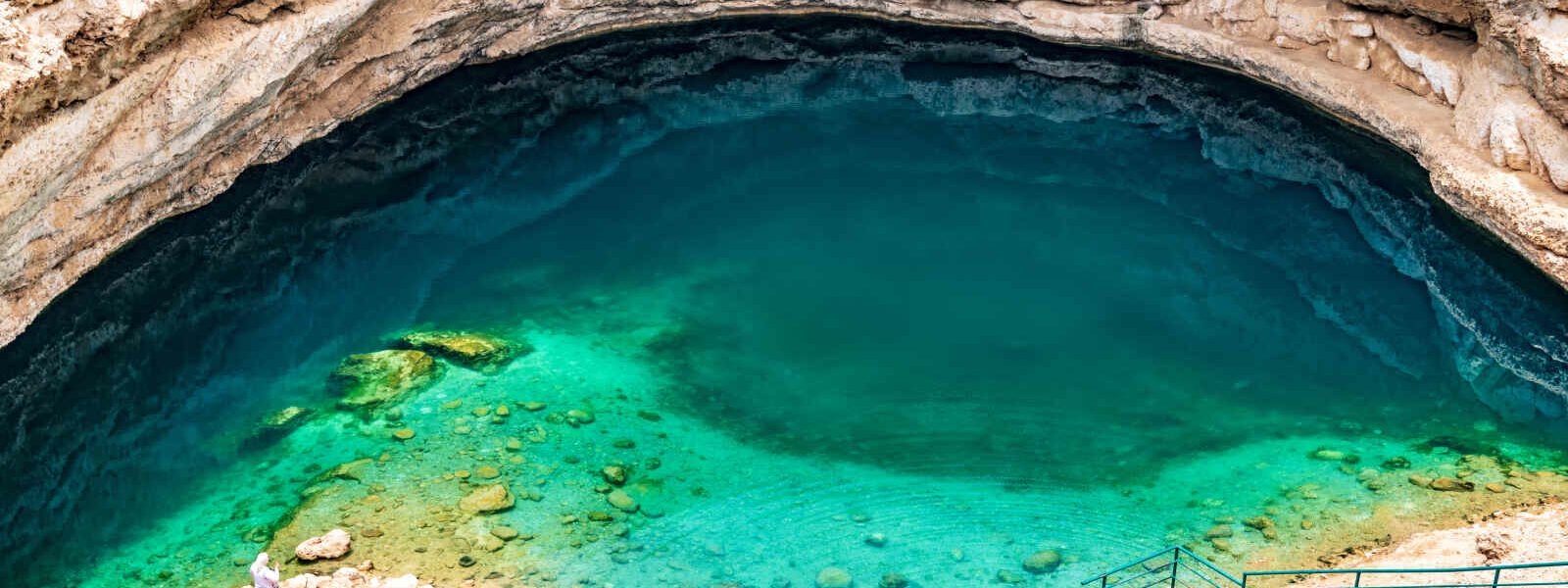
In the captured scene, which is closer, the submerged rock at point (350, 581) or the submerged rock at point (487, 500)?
the submerged rock at point (350, 581)

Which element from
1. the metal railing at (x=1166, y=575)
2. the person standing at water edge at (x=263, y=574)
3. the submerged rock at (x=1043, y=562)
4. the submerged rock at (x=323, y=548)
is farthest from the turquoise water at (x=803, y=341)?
the person standing at water edge at (x=263, y=574)

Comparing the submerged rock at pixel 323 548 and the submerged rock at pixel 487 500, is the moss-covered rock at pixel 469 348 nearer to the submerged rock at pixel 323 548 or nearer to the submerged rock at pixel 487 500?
the submerged rock at pixel 487 500

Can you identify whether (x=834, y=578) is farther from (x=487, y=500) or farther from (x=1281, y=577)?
(x=1281, y=577)

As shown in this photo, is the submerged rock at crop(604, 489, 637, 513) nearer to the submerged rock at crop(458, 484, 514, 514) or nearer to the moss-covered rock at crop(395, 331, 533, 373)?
the submerged rock at crop(458, 484, 514, 514)

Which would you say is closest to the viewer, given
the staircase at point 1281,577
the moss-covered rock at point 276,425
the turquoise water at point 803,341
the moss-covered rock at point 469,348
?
the staircase at point 1281,577

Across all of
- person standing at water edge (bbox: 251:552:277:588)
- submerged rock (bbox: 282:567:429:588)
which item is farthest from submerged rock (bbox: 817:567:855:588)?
person standing at water edge (bbox: 251:552:277:588)

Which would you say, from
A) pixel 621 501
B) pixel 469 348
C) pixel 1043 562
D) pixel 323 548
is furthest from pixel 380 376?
pixel 1043 562

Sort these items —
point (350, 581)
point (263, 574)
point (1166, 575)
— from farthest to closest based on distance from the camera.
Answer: point (1166, 575)
point (350, 581)
point (263, 574)

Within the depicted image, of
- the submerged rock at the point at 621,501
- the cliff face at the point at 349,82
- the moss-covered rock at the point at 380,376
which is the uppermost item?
the cliff face at the point at 349,82
